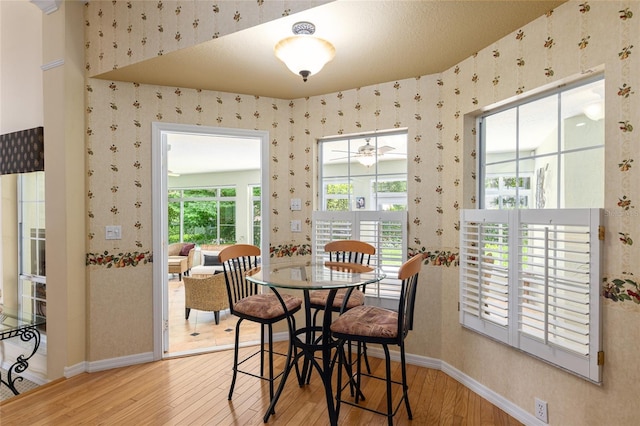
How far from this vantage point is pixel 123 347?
295 centimetres

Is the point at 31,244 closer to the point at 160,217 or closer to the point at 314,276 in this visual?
the point at 160,217

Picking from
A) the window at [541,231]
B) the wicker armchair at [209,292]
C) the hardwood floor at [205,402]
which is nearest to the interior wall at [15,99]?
the hardwood floor at [205,402]

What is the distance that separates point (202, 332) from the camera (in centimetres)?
395

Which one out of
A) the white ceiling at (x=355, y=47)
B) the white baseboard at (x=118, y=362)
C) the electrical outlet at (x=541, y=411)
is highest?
the white ceiling at (x=355, y=47)

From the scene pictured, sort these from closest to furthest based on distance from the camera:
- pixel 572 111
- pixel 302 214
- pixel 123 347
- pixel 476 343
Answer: pixel 572 111
pixel 476 343
pixel 123 347
pixel 302 214

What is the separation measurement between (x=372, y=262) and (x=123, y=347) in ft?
7.39

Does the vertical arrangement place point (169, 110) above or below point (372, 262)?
above

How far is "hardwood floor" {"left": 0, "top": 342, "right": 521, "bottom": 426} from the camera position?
2.16 m

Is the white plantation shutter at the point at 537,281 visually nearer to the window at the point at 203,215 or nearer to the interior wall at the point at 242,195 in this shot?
the interior wall at the point at 242,195

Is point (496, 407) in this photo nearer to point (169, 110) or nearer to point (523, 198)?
point (523, 198)

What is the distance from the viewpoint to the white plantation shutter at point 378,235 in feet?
9.77

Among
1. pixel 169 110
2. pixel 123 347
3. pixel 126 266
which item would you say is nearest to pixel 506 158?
pixel 169 110

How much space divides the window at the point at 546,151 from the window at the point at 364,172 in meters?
0.70

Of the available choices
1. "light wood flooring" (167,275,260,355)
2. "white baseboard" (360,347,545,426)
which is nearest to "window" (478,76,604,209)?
"white baseboard" (360,347,545,426)
